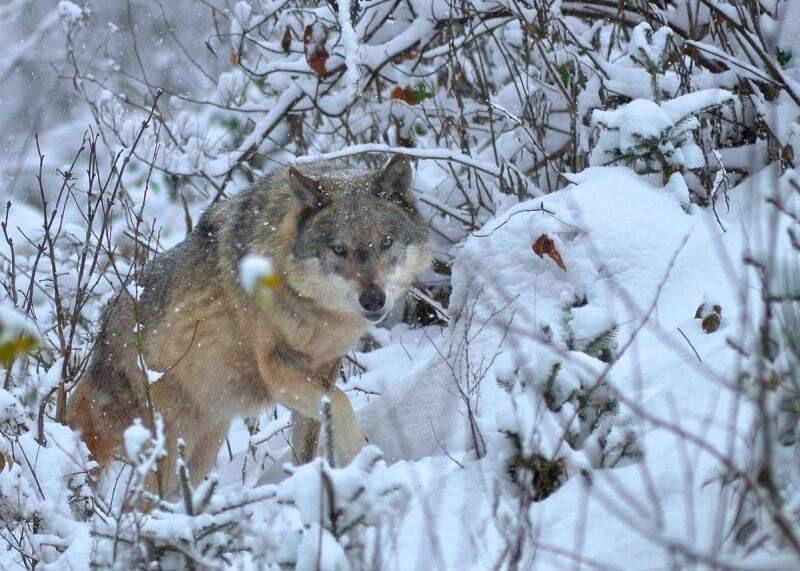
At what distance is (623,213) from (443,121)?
7.05 feet

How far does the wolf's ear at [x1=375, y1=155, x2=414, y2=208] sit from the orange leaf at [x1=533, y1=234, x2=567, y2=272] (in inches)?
29.0

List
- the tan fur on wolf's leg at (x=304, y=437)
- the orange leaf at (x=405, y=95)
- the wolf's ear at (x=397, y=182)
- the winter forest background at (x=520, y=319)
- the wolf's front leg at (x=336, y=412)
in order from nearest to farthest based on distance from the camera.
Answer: the winter forest background at (x=520, y=319), the wolf's front leg at (x=336, y=412), the wolf's ear at (x=397, y=182), the tan fur on wolf's leg at (x=304, y=437), the orange leaf at (x=405, y=95)

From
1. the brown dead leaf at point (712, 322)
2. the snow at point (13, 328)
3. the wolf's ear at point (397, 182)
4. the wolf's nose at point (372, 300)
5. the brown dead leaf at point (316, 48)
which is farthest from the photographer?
the brown dead leaf at point (316, 48)

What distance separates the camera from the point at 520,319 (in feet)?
15.4

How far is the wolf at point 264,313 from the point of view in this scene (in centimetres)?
460

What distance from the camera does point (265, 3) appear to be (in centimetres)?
656

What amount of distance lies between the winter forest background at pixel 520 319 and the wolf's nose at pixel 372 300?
0.43 metres

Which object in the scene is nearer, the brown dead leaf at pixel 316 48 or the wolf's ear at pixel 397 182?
the wolf's ear at pixel 397 182

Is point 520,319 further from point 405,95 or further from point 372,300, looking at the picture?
point 405,95

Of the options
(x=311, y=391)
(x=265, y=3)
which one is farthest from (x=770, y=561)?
(x=265, y=3)

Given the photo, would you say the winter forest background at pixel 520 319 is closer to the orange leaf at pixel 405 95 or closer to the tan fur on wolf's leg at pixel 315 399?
the orange leaf at pixel 405 95

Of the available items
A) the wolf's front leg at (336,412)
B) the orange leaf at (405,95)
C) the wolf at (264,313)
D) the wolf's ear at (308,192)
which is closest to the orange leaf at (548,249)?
the wolf at (264,313)

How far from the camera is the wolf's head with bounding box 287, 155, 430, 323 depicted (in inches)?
177

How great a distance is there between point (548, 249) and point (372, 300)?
2.96 feet
